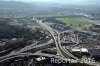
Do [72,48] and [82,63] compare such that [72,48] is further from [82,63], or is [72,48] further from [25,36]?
[25,36]

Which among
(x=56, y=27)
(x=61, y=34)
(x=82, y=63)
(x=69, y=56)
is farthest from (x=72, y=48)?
(x=56, y=27)

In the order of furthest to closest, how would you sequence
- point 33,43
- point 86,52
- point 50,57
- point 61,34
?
point 61,34
point 33,43
point 86,52
point 50,57

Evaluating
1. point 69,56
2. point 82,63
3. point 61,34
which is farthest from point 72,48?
point 61,34

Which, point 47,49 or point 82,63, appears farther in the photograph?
point 47,49

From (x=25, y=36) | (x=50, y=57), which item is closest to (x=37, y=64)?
(x=50, y=57)

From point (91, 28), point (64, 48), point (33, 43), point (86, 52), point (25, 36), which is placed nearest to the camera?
point (86, 52)

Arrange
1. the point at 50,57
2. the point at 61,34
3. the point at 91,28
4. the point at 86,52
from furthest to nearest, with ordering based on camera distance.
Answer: the point at 91,28, the point at 61,34, the point at 86,52, the point at 50,57

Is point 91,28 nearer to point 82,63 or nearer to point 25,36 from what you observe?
point 25,36

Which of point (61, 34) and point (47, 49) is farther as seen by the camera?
point (61, 34)

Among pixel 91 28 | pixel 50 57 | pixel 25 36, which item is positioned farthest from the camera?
pixel 91 28
